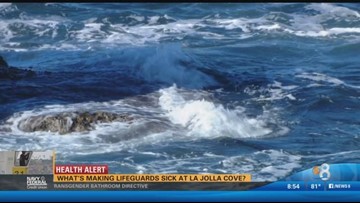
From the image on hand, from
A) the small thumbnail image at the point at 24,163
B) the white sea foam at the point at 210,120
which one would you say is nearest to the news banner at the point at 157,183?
the small thumbnail image at the point at 24,163

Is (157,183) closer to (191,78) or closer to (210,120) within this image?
(210,120)

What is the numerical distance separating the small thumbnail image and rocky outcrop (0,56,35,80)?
13.8 feet

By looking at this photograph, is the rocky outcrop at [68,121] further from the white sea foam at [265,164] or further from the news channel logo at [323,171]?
the news channel logo at [323,171]

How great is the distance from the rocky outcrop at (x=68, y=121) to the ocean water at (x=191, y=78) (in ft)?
0.61

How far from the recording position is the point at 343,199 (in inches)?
291

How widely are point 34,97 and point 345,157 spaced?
5292mm

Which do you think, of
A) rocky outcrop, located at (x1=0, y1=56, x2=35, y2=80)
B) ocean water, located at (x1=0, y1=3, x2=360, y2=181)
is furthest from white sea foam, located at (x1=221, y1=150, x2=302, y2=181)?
rocky outcrop, located at (x1=0, y1=56, x2=35, y2=80)

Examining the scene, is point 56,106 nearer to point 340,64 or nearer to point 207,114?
point 207,114

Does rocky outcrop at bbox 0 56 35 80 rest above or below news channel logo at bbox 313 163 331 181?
above

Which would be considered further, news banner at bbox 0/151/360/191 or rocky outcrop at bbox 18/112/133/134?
rocky outcrop at bbox 18/112/133/134

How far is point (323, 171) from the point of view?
763cm

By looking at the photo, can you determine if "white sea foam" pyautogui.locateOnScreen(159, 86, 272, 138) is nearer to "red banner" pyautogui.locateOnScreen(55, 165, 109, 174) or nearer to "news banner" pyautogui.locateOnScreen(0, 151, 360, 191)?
"news banner" pyautogui.locateOnScreen(0, 151, 360, 191)

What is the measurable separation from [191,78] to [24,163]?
5082 mm

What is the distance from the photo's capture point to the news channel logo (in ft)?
24.9
